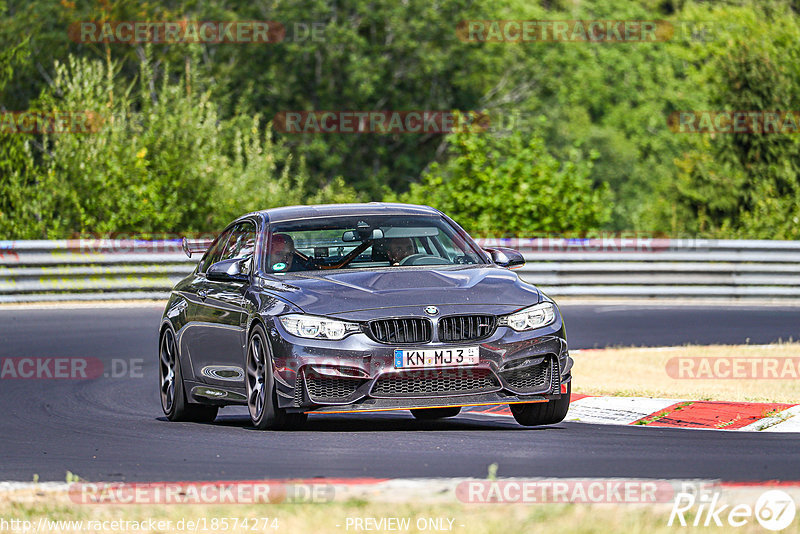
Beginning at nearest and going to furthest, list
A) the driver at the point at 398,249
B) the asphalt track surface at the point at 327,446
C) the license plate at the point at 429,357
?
1. the asphalt track surface at the point at 327,446
2. the license plate at the point at 429,357
3. the driver at the point at 398,249

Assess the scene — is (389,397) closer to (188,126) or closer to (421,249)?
(421,249)

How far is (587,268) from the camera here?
2466cm

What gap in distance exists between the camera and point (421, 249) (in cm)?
1049

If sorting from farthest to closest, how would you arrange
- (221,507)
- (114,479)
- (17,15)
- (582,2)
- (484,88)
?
(582,2), (484,88), (17,15), (114,479), (221,507)

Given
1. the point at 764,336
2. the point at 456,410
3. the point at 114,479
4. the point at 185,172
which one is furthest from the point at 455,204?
the point at 114,479

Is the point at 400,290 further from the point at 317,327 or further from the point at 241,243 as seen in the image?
the point at 241,243

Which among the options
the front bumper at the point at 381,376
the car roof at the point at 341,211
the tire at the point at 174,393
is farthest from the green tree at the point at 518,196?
the front bumper at the point at 381,376

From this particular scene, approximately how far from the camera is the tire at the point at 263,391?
9.43 meters

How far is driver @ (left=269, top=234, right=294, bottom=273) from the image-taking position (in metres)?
10.2

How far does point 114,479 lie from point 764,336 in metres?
11.8

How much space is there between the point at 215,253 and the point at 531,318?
319 centimetres

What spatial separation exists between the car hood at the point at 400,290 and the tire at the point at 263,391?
1.19 ft

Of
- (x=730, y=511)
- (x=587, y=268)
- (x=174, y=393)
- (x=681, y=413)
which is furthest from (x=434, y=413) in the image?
(x=587, y=268)

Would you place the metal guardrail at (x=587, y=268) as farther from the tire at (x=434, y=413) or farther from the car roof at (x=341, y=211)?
the car roof at (x=341, y=211)
